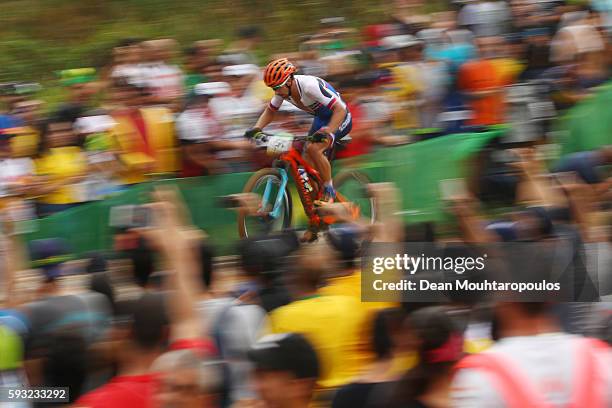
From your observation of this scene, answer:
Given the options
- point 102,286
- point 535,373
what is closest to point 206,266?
point 102,286

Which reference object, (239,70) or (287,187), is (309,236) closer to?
(287,187)

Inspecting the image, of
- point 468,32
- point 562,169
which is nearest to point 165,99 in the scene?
point 468,32

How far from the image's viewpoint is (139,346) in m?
4.38

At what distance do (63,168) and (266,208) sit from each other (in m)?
2.14

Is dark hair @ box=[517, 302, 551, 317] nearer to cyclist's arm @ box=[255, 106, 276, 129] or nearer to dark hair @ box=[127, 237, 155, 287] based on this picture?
dark hair @ box=[127, 237, 155, 287]

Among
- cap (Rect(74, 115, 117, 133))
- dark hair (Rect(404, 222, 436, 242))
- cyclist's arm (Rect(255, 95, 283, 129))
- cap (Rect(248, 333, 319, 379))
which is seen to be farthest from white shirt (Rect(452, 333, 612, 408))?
cap (Rect(74, 115, 117, 133))

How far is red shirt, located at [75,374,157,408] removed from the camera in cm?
408

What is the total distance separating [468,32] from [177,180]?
3.90 meters

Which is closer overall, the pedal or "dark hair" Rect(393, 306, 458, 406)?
"dark hair" Rect(393, 306, 458, 406)

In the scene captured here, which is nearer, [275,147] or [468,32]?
[275,147]

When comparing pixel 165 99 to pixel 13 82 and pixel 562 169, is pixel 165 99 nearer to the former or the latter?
pixel 562 169

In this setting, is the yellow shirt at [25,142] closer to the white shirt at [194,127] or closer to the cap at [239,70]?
the white shirt at [194,127]

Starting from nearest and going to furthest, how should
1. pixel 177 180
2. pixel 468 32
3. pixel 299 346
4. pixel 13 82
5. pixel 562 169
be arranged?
pixel 299 346 → pixel 562 169 → pixel 177 180 → pixel 468 32 → pixel 13 82

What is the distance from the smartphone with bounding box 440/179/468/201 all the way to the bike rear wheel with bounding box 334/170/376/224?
88cm
